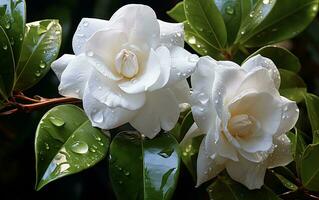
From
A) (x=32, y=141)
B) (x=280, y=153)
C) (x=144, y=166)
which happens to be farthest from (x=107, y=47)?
(x=32, y=141)

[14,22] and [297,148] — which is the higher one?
[14,22]

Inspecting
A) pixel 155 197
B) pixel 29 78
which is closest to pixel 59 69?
pixel 29 78

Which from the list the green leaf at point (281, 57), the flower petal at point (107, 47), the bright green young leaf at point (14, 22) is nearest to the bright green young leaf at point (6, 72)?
the bright green young leaf at point (14, 22)

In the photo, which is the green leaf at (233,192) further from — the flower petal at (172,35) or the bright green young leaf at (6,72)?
the bright green young leaf at (6,72)

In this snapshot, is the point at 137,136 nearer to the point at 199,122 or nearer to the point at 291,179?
the point at 199,122

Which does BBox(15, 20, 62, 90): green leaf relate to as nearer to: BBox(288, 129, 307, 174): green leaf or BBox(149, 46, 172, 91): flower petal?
BBox(149, 46, 172, 91): flower petal

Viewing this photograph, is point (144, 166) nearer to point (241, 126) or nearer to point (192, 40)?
point (241, 126)
